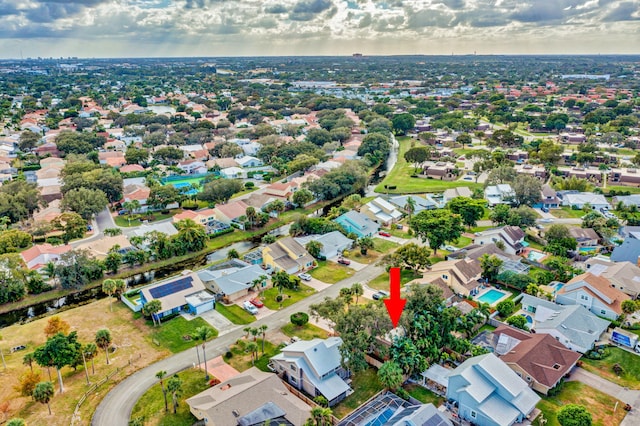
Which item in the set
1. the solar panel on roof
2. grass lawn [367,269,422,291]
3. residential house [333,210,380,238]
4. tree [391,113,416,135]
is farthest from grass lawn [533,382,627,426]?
tree [391,113,416,135]

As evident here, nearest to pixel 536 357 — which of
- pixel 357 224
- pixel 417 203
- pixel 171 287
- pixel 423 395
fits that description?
pixel 423 395

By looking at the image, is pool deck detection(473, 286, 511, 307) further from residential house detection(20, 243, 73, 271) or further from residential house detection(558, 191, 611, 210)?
residential house detection(20, 243, 73, 271)

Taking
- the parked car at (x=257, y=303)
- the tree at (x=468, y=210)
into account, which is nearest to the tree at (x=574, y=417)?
the parked car at (x=257, y=303)

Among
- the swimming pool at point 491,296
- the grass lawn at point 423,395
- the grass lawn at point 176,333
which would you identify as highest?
the grass lawn at point 423,395

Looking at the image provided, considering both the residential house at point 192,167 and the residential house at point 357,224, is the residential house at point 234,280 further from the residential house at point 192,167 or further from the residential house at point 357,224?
the residential house at point 192,167

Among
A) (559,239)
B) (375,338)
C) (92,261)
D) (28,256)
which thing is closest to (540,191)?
(559,239)

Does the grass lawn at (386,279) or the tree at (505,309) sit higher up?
the tree at (505,309)
